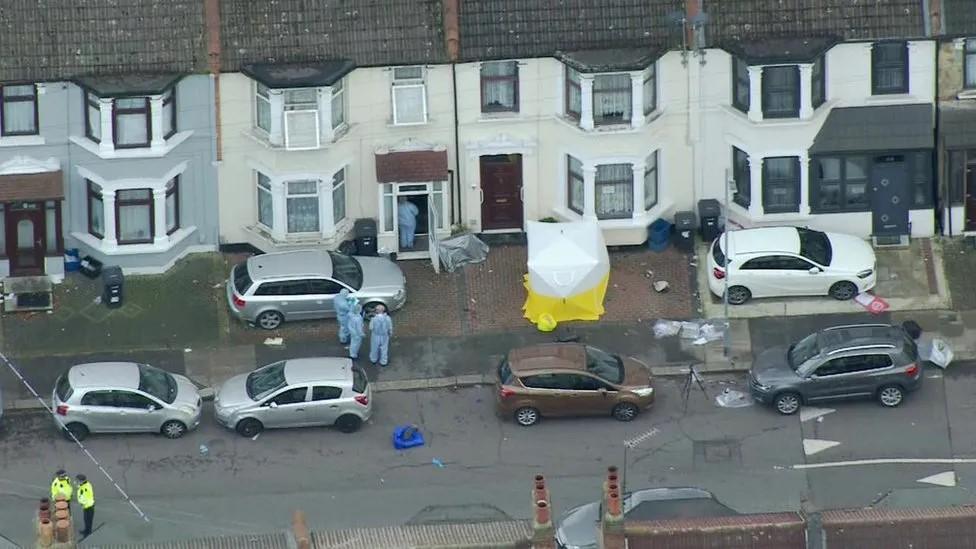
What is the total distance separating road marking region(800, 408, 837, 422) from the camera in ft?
197

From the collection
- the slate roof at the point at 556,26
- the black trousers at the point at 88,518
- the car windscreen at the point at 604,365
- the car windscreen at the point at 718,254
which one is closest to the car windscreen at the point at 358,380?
the car windscreen at the point at 604,365

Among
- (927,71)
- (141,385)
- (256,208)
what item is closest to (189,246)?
(256,208)

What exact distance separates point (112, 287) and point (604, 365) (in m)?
11.9

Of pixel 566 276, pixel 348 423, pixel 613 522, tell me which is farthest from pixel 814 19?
pixel 613 522

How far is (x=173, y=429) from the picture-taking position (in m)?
59.4

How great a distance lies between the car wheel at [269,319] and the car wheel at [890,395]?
13.6m

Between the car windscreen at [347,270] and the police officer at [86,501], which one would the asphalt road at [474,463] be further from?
the car windscreen at [347,270]

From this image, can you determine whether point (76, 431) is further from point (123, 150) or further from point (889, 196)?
point (889, 196)

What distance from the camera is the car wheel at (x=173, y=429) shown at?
59281 mm

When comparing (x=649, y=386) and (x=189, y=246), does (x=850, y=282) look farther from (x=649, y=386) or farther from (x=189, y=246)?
(x=189, y=246)

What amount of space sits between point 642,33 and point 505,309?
7.08 metres

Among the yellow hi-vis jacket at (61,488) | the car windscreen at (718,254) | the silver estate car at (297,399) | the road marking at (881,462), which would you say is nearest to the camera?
the yellow hi-vis jacket at (61,488)

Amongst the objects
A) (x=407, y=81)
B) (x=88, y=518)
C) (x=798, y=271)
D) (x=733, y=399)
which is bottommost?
(x=88, y=518)

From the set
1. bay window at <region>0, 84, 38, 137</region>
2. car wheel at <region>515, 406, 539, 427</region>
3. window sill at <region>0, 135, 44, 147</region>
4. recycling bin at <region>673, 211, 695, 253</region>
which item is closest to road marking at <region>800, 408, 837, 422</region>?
car wheel at <region>515, 406, 539, 427</region>
